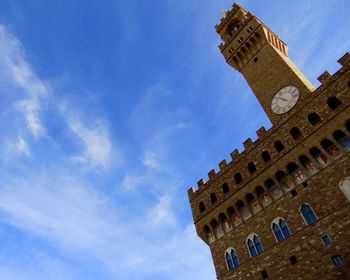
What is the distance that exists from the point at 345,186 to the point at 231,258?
313 inches

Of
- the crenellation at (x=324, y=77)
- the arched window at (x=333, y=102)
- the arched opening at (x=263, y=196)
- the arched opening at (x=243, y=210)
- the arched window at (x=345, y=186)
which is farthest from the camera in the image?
the arched opening at (x=243, y=210)

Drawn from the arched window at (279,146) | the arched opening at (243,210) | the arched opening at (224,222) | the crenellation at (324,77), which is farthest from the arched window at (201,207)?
the crenellation at (324,77)

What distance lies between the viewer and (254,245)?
17984 mm

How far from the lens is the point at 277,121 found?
2075 centimetres

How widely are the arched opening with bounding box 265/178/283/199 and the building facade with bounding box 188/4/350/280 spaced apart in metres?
0.06

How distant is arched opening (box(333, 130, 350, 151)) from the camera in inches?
629

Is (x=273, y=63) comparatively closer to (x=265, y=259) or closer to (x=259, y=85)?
(x=259, y=85)

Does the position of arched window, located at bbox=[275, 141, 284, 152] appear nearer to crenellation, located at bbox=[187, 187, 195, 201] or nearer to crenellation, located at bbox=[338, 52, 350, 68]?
crenellation, located at bbox=[338, 52, 350, 68]

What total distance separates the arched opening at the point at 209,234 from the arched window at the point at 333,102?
1095 cm

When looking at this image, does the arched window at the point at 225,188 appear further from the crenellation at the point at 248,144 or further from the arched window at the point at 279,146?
the arched window at the point at 279,146

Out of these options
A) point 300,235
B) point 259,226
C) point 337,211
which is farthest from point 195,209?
point 337,211

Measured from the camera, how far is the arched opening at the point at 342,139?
15978 millimetres

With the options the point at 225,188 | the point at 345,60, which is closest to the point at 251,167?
the point at 225,188

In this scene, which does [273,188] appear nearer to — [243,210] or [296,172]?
[296,172]
